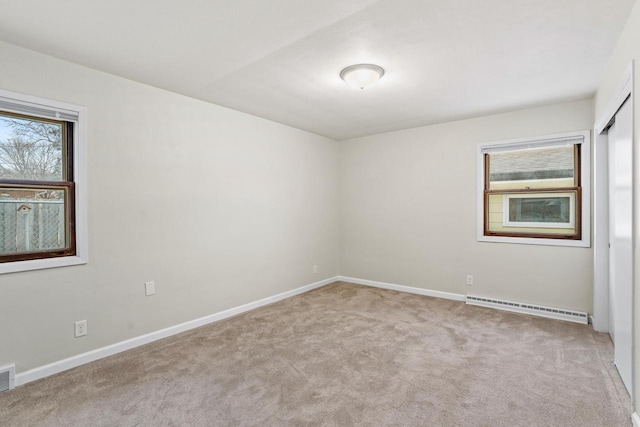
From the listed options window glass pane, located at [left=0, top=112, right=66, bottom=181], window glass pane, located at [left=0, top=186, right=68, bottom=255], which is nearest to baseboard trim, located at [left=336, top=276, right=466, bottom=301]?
window glass pane, located at [left=0, top=186, right=68, bottom=255]

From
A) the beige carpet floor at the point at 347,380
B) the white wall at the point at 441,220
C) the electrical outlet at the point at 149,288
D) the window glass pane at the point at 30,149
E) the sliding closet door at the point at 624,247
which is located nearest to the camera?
the beige carpet floor at the point at 347,380

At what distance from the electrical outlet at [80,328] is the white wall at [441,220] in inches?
145

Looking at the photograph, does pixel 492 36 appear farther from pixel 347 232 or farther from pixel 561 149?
pixel 347 232

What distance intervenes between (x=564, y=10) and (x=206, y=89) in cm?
286

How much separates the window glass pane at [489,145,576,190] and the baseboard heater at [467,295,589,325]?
55.7 inches

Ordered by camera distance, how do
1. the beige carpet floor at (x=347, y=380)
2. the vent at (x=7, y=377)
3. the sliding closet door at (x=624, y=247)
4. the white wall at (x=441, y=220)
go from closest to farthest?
the beige carpet floor at (x=347, y=380), the sliding closet door at (x=624, y=247), the vent at (x=7, y=377), the white wall at (x=441, y=220)

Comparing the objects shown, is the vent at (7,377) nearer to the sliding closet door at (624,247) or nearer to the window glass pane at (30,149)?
the window glass pane at (30,149)

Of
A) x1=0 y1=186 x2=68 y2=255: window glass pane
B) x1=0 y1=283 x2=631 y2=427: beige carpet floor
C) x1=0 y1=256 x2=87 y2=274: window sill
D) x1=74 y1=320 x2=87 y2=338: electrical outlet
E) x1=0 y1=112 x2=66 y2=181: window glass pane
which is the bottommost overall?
x1=0 y1=283 x2=631 y2=427: beige carpet floor

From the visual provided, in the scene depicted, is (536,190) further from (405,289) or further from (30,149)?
(30,149)

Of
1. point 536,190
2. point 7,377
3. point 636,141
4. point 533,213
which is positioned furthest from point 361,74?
point 7,377

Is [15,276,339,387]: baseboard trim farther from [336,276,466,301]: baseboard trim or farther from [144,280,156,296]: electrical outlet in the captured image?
[336,276,466,301]: baseboard trim

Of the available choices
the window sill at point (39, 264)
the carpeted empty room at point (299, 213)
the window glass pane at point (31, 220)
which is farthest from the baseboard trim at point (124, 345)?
the window glass pane at point (31, 220)

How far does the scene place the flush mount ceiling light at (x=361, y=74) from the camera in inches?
105

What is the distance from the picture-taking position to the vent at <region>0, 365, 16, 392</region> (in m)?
2.26
